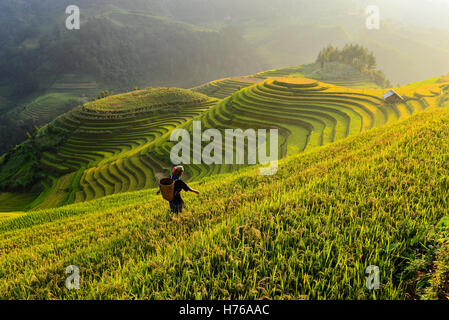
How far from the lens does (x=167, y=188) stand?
187 inches

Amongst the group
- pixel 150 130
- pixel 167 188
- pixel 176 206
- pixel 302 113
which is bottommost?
pixel 176 206

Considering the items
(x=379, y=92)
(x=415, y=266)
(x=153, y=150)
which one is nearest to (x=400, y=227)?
(x=415, y=266)

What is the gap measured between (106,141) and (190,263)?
185 feet

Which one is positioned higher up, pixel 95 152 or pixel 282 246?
pixel 282 246
